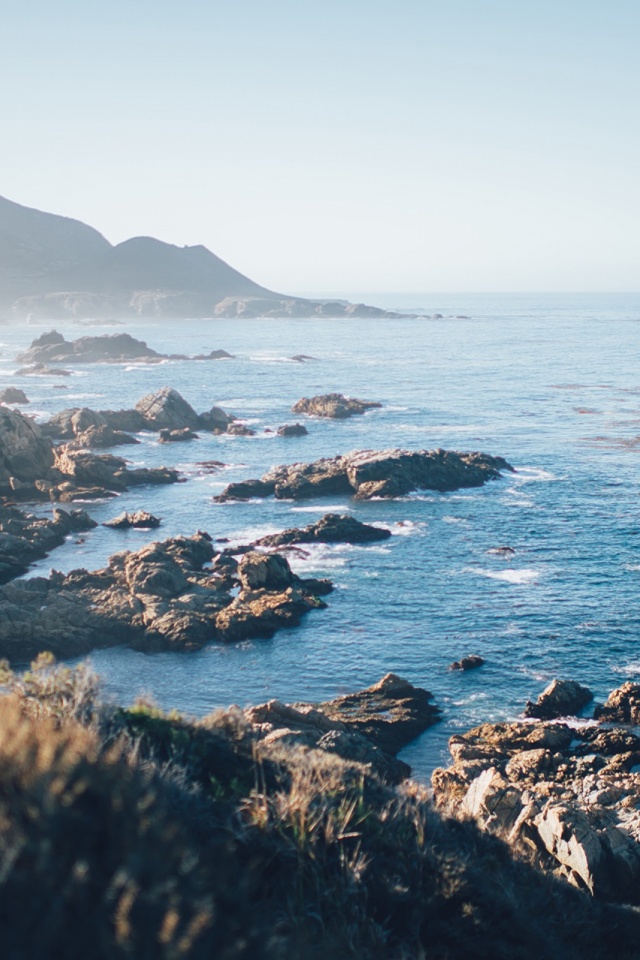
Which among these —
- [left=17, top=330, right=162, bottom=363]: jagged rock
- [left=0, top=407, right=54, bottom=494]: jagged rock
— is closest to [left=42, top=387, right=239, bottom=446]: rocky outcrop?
[left=0, top=407, right=54, bottom=494]: jagged rock

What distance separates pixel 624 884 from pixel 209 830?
12.2 meters

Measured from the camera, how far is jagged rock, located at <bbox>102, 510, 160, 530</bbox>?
214 ft

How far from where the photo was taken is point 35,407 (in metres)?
117

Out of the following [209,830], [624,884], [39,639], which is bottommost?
[39,639]

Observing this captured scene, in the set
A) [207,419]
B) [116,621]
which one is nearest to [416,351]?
[207,419]

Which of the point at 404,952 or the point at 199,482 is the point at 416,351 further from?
the point at 404,952

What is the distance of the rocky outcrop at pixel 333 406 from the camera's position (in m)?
111

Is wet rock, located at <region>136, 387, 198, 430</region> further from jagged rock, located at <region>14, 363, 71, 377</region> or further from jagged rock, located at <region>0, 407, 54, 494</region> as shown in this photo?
jagged rock, located at <region>14, 363, 71, 377</region>

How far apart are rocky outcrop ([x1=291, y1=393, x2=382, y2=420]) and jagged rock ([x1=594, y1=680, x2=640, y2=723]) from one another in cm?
7469

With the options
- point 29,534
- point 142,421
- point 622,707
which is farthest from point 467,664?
point 142,421

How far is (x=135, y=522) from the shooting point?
215 ft

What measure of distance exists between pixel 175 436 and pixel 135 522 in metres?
35.2

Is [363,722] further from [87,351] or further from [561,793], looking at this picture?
[87,351]

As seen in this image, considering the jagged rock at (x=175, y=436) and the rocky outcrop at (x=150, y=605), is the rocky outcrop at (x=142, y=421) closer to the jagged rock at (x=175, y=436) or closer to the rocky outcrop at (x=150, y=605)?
the jagged rock at (x=175, y=436)
